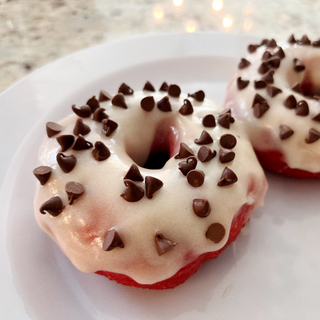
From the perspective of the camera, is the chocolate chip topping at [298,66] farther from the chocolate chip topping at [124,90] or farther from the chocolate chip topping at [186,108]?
the chocolate chip topping at [124,90]

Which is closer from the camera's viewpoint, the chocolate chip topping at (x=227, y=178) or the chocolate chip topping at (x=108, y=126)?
the chocolate chip topping at (x=227, y=178)

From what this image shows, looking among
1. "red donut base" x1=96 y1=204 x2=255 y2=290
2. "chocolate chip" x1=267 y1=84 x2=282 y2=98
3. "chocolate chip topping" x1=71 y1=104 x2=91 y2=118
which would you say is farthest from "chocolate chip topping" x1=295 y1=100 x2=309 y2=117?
"chocolate chip topping" x1=71 y1=104 x2=91 y2=118

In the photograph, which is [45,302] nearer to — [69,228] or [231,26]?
[69,228]

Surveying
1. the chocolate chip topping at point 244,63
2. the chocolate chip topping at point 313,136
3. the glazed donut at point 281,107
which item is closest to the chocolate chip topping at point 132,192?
the glazed donut at point 281,107

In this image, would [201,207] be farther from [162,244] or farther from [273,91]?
[273,91]

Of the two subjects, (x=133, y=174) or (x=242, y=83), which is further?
(x=242, y=83)

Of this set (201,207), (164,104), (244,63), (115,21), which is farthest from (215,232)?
(115,21)

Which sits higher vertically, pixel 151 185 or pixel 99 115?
pixel 99 115

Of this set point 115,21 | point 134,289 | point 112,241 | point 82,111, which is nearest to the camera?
point 112,241
